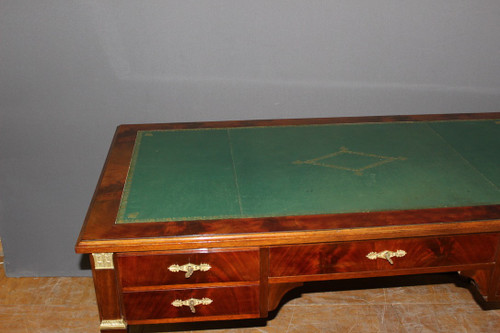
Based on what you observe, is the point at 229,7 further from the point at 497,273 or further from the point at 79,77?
the point at 497,273

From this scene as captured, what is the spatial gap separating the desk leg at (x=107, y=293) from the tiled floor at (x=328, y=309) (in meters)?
0.63

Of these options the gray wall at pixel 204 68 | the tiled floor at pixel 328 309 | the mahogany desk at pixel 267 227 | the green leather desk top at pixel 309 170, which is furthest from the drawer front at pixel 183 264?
the gray wall at pixel 204 68

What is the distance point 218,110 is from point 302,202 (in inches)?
33.4

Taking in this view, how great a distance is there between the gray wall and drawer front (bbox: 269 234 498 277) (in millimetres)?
949

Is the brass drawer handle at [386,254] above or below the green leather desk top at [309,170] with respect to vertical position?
below

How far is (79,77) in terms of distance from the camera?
2.51 metres

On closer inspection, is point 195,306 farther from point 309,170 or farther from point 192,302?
point 309,170

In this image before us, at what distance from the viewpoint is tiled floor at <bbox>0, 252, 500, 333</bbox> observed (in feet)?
8.25

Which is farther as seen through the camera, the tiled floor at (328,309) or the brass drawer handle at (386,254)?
the tiled floor at (328,309)

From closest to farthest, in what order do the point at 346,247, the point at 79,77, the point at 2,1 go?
the point at 346,247 < the point at 2,1 < the point at 79,77

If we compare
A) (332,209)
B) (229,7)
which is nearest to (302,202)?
(332,209)

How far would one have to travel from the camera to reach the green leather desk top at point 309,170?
191 cm

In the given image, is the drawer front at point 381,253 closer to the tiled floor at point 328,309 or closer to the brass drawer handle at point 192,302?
the brass drawer handle at point 192,302

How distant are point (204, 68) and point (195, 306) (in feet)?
3.52
